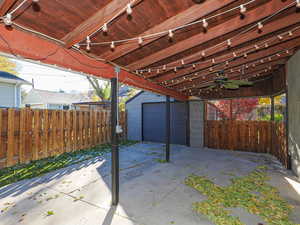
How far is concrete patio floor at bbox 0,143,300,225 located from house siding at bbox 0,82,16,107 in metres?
5.95

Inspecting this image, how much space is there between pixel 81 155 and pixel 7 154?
197 centimetres

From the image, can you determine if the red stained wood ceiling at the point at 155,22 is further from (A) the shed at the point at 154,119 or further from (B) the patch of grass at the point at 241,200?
(A) the shed at the point at 154,119

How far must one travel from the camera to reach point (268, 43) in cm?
232

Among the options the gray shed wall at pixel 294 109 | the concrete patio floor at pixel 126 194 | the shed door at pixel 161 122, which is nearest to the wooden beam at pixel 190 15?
the concrete patio floor at pixel 126 194

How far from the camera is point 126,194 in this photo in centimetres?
275

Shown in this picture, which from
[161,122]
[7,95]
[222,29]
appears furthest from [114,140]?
[7,95]

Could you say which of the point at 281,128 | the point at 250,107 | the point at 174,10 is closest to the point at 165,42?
the point at 174,10

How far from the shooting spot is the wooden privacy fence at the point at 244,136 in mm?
5355

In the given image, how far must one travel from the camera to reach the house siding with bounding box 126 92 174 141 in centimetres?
832

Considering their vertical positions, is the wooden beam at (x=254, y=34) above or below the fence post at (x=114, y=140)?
above

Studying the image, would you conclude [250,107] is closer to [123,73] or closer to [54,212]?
[123,73]

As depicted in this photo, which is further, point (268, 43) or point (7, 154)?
point (7, 154)

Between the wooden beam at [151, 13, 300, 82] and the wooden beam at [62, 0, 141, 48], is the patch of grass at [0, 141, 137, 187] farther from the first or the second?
the wooden beam at [151, 13, 300, 82]

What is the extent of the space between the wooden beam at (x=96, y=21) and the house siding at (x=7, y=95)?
8.01 meters
